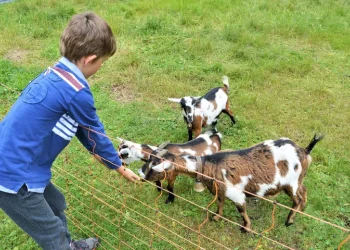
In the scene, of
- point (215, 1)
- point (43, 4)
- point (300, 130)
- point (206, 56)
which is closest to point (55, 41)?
point (43, 4)

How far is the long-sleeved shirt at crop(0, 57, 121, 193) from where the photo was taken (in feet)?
6.69

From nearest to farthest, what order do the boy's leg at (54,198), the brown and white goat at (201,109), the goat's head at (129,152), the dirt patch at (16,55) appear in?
the boy's leg at (54,198), the goat's head at (129,152), the brown and white goat at (201,109), the dirt patch at (16,55)

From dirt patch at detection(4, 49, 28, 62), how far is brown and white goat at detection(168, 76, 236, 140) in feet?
11.9

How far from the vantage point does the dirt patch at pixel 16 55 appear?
669 cm

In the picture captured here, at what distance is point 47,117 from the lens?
2070 mm

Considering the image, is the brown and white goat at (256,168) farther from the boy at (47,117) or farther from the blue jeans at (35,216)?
the boy at (47,117)

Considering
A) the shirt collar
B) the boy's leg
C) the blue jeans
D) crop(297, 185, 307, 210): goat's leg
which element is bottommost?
crop(297, 185, 307, 210): goat's leg

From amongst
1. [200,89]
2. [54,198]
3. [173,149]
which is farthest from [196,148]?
[200,89]

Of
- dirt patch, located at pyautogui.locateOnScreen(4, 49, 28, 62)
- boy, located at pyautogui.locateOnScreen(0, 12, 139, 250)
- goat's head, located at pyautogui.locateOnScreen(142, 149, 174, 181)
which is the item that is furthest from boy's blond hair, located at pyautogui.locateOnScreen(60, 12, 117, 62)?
dirt patch, located at pyautogui.locateOnScreen(4, 49, 28, 62)

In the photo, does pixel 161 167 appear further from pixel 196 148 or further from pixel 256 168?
pixel 256 168

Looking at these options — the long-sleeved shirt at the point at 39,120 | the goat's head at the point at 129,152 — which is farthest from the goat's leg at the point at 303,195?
the long-sleeved shirt at the point at 39,120

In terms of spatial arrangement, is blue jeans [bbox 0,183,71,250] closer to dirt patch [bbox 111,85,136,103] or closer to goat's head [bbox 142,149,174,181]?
goat's head [bbox 142,149,174,181]

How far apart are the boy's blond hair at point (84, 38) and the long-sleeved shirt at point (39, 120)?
8 centimetres

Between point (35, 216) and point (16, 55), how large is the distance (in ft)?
17.4
